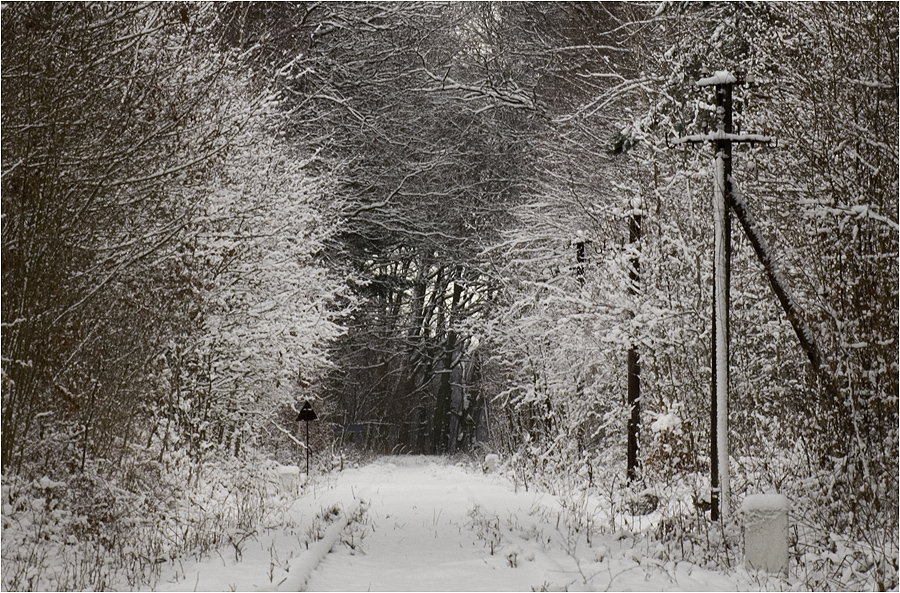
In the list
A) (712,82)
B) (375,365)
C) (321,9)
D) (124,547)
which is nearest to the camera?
(124,547)

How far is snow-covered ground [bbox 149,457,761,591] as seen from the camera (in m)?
8.20

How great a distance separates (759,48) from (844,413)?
5315 mm

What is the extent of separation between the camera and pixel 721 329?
11.5 metres

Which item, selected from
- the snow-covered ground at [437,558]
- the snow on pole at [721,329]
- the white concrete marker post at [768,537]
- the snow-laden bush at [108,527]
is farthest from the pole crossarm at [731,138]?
the snow-laden bush at [108,527]

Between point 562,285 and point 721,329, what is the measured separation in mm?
11408

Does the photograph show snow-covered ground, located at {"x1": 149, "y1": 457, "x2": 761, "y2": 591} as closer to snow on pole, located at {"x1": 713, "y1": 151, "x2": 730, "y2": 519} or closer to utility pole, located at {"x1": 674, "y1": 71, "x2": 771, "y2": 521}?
utility pole, located at {"x1": 674, "y1": 71, "x2": 771, "y2": 521}

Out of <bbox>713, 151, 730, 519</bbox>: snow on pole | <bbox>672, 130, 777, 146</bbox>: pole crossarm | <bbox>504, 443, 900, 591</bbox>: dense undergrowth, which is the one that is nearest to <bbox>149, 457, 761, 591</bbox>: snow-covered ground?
<bbox>504, 443, 900, 591</bbox>: dense undergrowth

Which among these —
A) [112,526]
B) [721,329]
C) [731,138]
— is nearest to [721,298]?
[721,329]

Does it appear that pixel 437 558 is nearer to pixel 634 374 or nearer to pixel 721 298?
pixel 721 298

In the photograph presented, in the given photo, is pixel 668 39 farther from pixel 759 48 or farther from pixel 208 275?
pixel 208 275

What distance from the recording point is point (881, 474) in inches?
375

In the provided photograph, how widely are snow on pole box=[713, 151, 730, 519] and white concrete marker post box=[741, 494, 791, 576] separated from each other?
253 cm

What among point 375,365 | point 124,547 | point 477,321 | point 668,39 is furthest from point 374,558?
point 375,365

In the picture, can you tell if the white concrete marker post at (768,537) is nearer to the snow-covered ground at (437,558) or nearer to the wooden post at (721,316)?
the snow-covered ground at (437,558)
